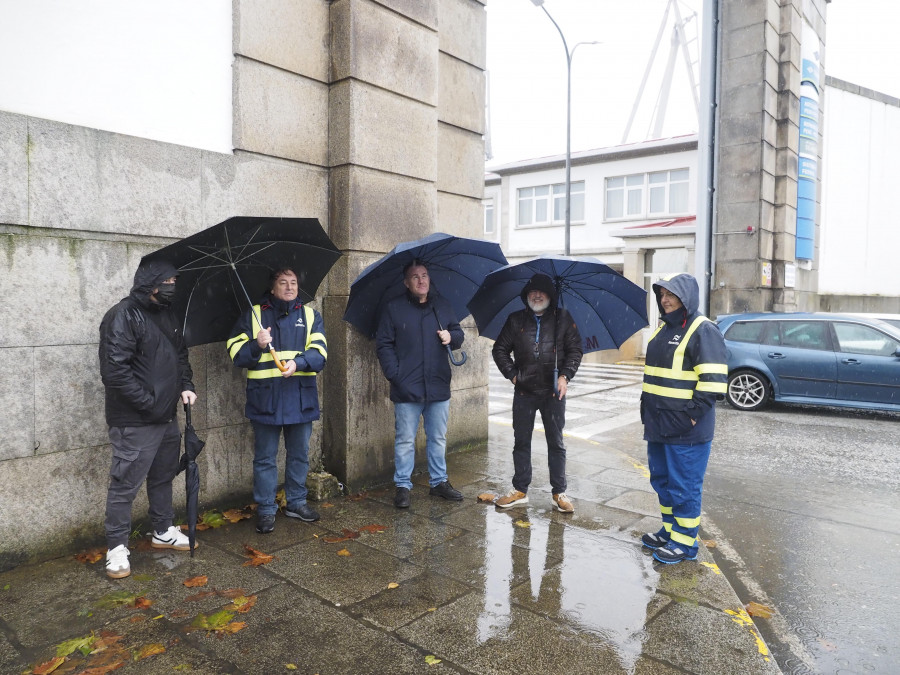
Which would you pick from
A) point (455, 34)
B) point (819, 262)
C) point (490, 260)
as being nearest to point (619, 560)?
point (490, 260)

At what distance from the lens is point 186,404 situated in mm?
4320

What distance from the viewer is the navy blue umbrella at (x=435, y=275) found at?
5242 mm

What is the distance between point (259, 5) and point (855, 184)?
70.9 ft

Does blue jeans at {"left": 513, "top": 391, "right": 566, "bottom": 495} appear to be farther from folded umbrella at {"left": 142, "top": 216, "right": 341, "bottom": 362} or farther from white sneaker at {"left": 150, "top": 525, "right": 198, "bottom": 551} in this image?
white sneaker at {"left": 150, "top": 525, "right": 198, "bottom": 551}

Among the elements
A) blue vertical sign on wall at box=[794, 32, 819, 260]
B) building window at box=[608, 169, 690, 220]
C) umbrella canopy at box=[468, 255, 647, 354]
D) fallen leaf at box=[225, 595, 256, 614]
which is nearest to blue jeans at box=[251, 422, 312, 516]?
fallen leaf at box=[225, 595, 256, 614]

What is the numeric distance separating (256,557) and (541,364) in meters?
2.51

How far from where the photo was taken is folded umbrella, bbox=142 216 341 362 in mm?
4195

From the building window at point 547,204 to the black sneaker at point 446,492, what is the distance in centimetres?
2626

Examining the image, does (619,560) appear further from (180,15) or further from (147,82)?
(180,15)

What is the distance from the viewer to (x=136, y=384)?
3973 mm

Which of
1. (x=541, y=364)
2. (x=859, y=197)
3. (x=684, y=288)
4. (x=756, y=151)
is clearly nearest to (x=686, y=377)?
(x=684, y=288)

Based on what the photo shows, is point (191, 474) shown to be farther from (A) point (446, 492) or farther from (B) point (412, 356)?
(A) point (446, 492)

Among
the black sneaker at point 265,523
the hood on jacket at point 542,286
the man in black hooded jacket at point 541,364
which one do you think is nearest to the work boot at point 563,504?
the man in black hooded jacket at point 541,364

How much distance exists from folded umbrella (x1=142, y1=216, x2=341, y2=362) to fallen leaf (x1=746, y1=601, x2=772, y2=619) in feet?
11.6
